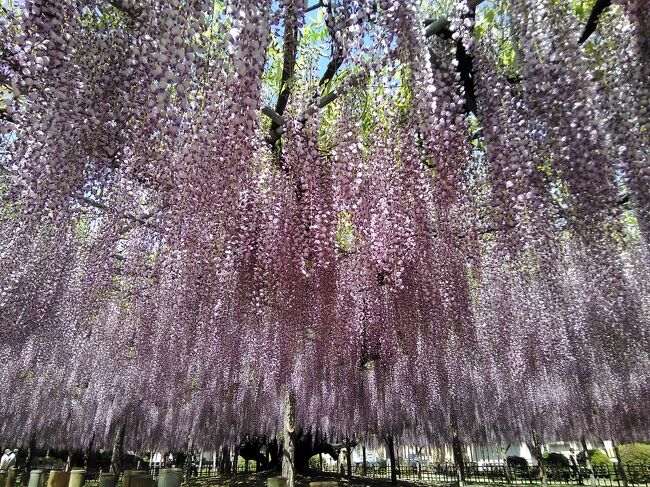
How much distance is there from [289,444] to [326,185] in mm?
5266

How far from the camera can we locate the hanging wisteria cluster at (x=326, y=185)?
298cm

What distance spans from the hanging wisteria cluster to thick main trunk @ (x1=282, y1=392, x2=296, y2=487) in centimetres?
43

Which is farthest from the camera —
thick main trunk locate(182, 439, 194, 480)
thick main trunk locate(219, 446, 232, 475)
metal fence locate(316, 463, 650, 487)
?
thick main trunk locate(219, 446, 232, 475)

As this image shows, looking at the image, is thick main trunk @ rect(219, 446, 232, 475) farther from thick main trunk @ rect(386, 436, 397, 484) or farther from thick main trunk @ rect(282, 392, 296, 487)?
thick main trunk @ rect(282, 392, 296, 487)

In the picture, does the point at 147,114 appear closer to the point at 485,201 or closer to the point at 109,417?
the point at 485,201

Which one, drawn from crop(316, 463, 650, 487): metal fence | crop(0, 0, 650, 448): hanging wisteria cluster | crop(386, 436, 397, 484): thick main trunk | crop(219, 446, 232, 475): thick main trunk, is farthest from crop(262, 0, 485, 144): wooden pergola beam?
crop(219, 446, 232, 475): thick main trunk

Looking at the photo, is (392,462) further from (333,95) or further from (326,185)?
(333,95)

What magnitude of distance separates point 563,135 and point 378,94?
1.53 m

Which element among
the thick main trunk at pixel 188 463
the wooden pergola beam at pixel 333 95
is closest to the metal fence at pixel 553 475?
the thick main trunk at pixel 188 463

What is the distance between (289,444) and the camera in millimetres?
7789

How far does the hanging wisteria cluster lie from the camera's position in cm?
298

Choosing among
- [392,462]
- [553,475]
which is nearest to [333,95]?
[392,462]

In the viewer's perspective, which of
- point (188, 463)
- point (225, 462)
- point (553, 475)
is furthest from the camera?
point (225, 462)

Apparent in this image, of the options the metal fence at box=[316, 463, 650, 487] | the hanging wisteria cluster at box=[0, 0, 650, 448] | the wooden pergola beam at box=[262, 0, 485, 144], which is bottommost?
the metal fence at box=[316, 463, 650, 487]
